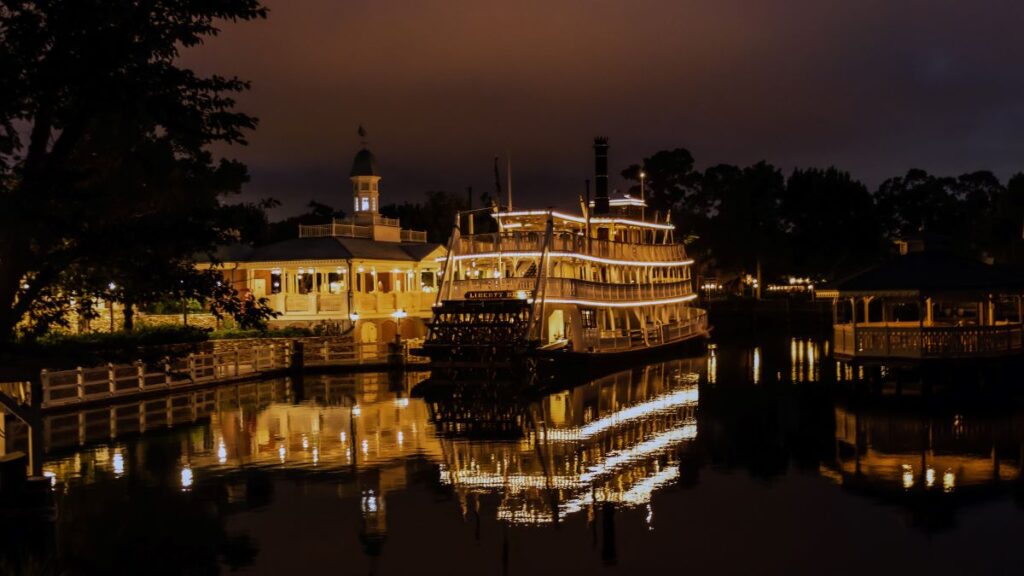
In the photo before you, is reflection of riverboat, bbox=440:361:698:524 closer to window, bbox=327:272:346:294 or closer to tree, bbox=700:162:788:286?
window, bbox=327:272:346:294

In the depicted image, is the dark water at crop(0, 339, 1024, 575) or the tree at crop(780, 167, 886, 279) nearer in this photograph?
the dark water at crop(0, 339, 1024, 575)

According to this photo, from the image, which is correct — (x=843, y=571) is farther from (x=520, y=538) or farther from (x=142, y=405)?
(x=142, y=405)

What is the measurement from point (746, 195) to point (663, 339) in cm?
5049

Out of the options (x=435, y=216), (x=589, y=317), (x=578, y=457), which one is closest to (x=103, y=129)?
(x=578, y=457)

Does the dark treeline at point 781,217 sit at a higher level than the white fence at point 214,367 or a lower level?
higher

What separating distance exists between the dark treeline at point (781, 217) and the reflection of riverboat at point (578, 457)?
63.2m

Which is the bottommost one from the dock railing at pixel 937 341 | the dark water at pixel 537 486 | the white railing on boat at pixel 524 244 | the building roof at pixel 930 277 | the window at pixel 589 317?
the dark water at pixel 537 486

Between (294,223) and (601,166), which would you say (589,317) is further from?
(294,223)

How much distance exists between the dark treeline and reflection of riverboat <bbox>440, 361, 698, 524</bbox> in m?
63.2

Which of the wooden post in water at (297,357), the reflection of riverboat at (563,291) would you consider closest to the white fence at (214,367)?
the wooden post in water at (297,357)

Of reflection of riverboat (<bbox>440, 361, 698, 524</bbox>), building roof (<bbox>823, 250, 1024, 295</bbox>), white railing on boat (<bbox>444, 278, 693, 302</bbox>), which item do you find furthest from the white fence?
building roof (<bbox>823, 250, 1024, 295</bbox>)

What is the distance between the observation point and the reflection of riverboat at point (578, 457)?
52.9ft

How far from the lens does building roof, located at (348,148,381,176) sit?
54.0 m

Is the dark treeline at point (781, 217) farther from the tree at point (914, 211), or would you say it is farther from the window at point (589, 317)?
the window at point (589, 317)
